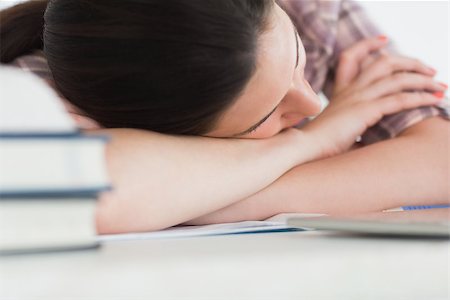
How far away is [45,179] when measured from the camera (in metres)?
0.31

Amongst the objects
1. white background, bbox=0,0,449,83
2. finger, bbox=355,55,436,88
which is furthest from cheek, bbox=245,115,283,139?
white background, bbox=0,0,449,83

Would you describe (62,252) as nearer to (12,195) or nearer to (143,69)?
(12,195)

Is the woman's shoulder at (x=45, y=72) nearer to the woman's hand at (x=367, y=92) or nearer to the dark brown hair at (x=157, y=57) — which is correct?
the dark brown hair at (x=157, y=57)

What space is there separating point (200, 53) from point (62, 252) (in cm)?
33

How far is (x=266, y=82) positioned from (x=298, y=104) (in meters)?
0.10

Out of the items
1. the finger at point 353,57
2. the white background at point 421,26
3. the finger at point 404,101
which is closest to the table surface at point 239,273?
the finger at point 404,101

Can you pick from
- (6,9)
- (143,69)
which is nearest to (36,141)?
(143,69)

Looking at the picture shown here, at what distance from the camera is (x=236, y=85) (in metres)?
0.67

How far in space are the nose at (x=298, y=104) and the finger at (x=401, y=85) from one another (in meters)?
0.21

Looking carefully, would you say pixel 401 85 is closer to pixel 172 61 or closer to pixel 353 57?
pixel 353 57

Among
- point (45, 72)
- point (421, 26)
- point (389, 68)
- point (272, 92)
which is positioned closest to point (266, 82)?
point (272, 92)

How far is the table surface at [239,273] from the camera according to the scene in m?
0.27

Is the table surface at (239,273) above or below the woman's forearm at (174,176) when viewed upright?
below

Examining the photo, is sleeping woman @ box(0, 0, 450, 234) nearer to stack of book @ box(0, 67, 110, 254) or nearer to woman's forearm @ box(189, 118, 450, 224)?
woman's forearm @ box(189, 118, 450, 224)
